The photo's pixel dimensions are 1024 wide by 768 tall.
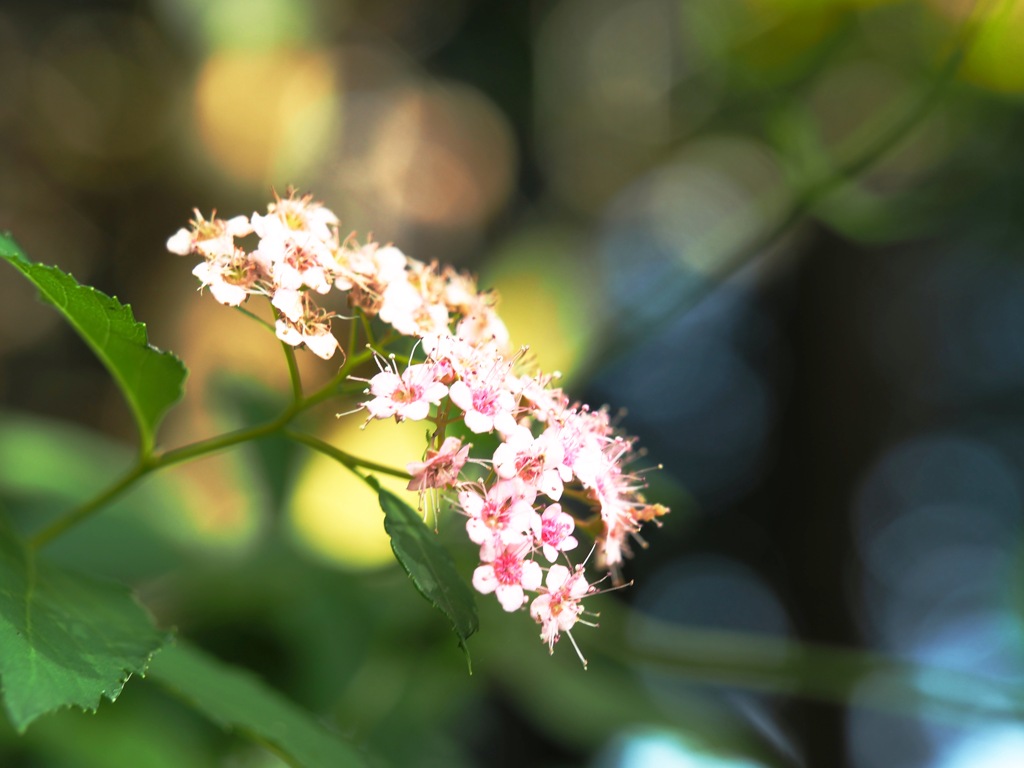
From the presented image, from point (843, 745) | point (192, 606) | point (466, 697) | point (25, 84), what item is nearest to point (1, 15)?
point (25, 84)

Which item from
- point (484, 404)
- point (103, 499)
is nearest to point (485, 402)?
point (484, 404)

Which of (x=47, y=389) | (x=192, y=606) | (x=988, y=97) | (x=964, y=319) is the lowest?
(x=192, y=606)

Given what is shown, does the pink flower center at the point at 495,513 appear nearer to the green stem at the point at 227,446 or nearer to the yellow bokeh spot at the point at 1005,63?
the green stem at the point at 227,446

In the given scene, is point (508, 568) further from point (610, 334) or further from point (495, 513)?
point (610, 334)

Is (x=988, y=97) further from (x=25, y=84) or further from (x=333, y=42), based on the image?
(x=25, y=84)

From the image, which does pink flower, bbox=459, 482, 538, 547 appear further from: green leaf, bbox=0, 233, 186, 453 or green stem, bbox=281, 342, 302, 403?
green leaf, bbox=0, 233, 186, 453

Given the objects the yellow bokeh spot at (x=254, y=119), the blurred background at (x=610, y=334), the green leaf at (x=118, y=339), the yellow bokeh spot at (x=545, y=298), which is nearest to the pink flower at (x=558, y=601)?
the green leaf at (x=118, y=339)
